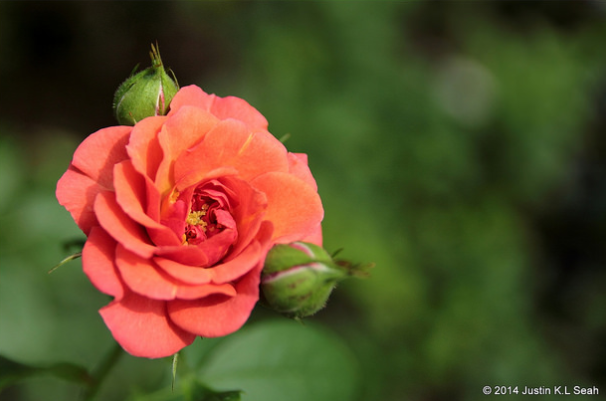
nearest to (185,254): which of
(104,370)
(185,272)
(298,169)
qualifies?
(185,272)

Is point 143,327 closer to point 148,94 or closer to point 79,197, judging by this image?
point 79,197

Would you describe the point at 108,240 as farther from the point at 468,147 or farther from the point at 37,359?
the point at 468,147

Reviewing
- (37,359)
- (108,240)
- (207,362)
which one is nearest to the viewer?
(108,240)

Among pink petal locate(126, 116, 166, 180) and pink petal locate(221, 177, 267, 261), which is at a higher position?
pink petal locate(126, 116, 166, 180)

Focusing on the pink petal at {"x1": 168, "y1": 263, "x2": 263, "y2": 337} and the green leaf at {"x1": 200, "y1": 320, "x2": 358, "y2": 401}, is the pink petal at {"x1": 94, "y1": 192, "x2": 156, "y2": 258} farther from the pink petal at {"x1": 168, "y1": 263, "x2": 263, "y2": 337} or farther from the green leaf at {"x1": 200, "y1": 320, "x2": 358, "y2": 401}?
the green leaf at {"x1": 200, "y1": 320, "x2": 358, "y2": 401}

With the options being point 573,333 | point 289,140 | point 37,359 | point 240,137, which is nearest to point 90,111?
point 289,140


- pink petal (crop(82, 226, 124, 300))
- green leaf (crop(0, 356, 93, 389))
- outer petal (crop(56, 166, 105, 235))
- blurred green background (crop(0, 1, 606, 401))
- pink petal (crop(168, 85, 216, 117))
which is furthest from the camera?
blurred green background (crop(0, 1, 606, 401))

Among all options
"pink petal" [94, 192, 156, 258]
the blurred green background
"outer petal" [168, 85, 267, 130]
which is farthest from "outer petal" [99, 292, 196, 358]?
the blurred green background
